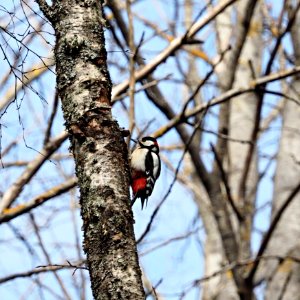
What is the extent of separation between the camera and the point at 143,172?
175 inches

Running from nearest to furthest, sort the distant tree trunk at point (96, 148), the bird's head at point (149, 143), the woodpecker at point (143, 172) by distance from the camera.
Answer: the distant tree trunk at point (96, 148)
the woodpecker at point (143, 172)
the bird's head at point (149, 143)

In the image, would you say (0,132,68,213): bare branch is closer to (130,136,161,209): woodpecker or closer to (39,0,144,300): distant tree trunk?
(130,136,161,209): woodpecker

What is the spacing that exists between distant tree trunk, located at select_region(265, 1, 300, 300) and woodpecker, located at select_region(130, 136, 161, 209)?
1.10 m

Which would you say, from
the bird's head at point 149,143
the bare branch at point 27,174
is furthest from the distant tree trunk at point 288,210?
the bare branch at point 27,174

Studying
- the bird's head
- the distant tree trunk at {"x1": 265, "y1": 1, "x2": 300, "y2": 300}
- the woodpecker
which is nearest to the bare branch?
the woodpecker

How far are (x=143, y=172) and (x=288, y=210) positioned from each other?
1632 mm

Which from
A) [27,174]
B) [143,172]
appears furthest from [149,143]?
[27,174]

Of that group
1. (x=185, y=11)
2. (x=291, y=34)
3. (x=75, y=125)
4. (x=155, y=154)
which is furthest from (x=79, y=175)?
(x=185, y=11)

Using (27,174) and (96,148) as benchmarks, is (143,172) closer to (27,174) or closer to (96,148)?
(27,174)

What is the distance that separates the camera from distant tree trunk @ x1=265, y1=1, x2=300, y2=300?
5273mm

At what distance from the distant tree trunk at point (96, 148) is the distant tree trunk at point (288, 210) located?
9.52 feet

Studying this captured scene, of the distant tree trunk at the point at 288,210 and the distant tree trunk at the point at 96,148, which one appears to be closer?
the distant tree trunk at the point at 96,148

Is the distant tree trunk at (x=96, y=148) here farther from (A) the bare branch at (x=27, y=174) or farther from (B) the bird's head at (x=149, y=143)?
(B) the bird's head at (x=149, y=143)

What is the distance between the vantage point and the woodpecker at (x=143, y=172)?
448 centimetres
